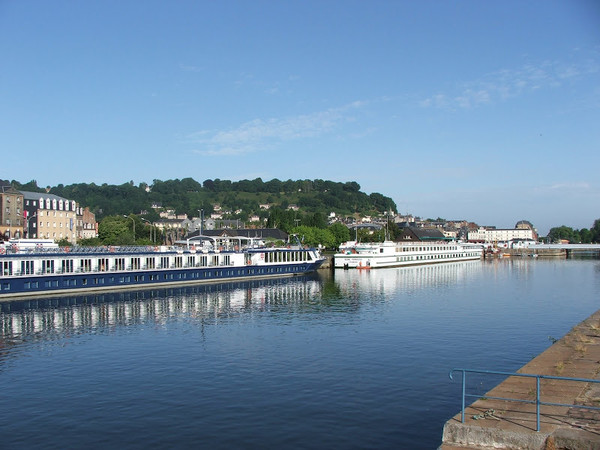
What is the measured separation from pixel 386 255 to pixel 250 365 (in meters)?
95.0

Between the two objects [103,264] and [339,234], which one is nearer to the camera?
[103,264]

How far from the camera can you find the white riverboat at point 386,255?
123000mm

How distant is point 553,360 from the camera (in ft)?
87.8

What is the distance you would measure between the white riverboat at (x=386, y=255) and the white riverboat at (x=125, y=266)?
2036 cm

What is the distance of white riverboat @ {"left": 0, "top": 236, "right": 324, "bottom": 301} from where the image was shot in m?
65.3

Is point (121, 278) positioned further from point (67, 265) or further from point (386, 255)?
point (386, 255)

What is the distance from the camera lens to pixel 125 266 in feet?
253

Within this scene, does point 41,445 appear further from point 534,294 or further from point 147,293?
point 534,294

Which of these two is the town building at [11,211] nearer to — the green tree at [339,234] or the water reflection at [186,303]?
the water reflection at [186,303]

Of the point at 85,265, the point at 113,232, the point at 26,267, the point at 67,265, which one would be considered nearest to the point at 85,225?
the point at 113,232

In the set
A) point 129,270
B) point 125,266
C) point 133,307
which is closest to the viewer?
point 133,307

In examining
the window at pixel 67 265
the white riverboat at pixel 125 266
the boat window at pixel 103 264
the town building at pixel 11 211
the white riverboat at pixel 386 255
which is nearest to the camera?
the white riverboat at pixel 125 266

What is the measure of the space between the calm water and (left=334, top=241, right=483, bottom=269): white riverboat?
55.8m

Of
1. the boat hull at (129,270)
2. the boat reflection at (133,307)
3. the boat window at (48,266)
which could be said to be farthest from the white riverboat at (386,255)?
the boat window at (48,266)
